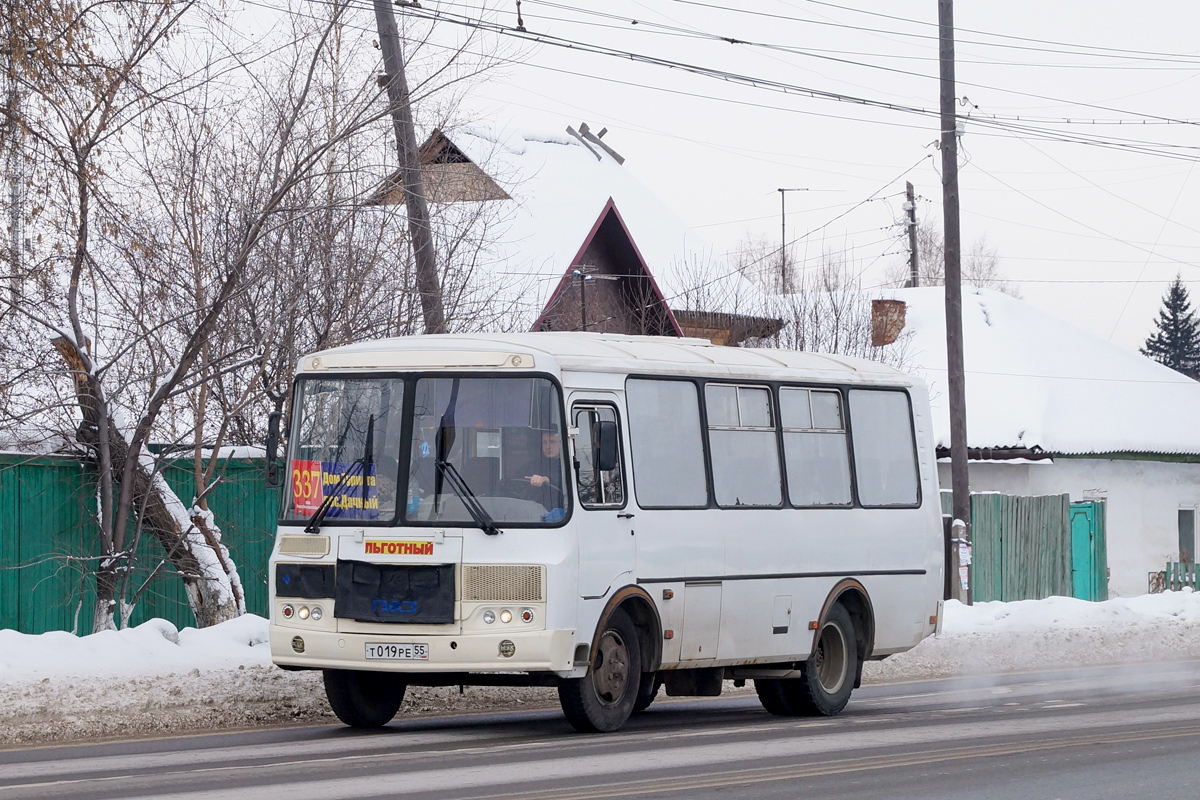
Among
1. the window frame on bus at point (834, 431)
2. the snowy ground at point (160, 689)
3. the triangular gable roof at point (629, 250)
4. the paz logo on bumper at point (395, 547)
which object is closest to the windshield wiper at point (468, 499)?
the paz logo on bumper at point (395, 547)

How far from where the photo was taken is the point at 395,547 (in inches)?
436

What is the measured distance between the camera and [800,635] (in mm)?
13234

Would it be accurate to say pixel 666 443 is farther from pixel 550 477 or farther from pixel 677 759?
pixel 677 759

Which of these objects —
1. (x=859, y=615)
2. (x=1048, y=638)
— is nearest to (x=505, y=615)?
(x=859, y=615)

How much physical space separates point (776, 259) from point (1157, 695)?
70390mm

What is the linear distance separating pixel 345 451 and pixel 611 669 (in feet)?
7.96

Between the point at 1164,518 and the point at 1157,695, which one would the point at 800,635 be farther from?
the point at 1164,518

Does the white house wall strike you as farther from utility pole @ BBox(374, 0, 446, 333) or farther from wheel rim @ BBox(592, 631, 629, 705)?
wheel rim @ BBox(592, 631, 629, 705)

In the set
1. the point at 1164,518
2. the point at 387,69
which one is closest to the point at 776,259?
the point at 1164,518

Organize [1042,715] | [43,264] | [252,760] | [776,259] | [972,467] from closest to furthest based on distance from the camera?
[252,760] < [1042,715] < [43,264] < [972,467] < [776,259]

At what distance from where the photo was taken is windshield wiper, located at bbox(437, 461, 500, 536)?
1092 centimetres

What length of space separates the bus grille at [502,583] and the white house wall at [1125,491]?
26648mm

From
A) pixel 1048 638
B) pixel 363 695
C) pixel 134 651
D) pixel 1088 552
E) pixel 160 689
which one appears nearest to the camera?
pixel 363 695

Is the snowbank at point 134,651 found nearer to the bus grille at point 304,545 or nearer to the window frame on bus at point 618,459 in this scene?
the bus grille at point 304,545
